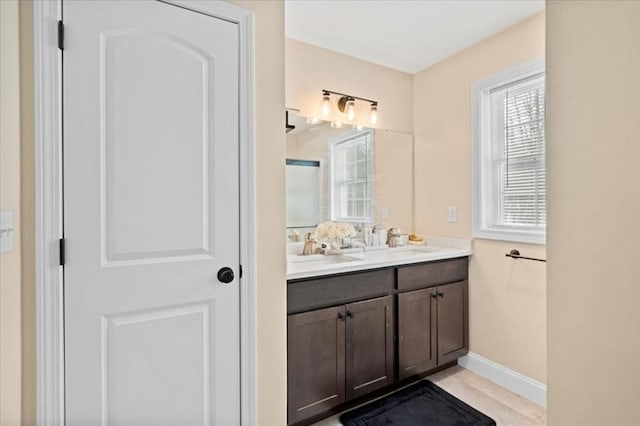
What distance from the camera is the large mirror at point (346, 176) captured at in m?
2.51

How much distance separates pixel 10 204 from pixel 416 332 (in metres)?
2.21

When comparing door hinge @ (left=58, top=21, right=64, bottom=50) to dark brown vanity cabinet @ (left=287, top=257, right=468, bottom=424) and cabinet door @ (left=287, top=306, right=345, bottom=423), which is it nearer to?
dark brown vanity cabinet @ (left=287, top=257, right=468, bottom=424)

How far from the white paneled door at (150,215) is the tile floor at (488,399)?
1039 millimetres

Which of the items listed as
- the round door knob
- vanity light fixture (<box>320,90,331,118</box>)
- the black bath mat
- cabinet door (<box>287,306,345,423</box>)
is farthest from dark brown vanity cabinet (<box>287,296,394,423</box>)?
vanity light fixture (<box>320,90,331,118</box>)

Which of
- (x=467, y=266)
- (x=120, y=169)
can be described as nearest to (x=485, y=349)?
(x=467, y=266)

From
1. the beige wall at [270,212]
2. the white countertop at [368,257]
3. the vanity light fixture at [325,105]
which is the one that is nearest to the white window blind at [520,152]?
the white countertop at [368,257]

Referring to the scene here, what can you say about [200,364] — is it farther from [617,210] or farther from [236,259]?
[617,210]

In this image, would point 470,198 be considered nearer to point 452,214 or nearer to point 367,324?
point 452,214

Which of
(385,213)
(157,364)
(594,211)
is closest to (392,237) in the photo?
(385,213)

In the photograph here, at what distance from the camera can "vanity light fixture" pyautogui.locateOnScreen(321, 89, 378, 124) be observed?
2545 millimetres

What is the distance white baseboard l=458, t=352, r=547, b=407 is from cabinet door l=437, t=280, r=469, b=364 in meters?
0.11

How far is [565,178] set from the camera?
1.29 m

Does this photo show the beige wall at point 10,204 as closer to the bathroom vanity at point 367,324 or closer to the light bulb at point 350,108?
the bathroom vanity at point 367,324

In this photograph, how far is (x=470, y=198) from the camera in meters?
2.56
